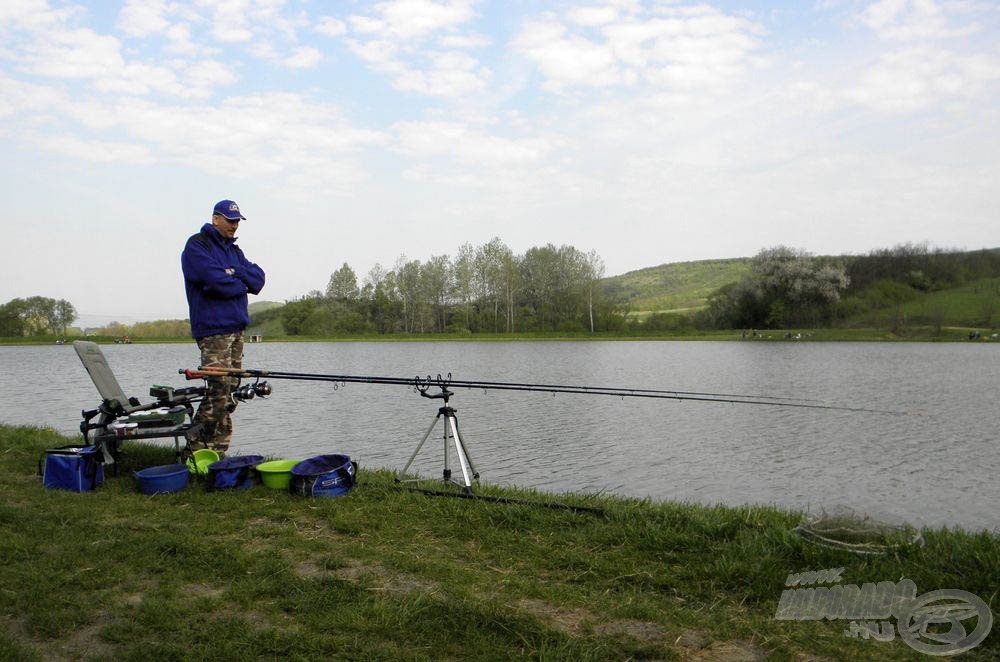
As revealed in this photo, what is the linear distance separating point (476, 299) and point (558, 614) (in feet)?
252

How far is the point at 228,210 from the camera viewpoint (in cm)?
697

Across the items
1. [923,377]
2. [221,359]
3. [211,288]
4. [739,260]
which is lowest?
[923,377]

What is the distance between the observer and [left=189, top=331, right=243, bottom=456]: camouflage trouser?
691 cm

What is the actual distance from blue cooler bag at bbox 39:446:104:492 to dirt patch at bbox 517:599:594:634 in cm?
450

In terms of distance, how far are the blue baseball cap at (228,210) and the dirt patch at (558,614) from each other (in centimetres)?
510

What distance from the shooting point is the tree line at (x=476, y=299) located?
7594cm

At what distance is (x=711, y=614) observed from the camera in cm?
349

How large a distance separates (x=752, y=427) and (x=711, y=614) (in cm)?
1198

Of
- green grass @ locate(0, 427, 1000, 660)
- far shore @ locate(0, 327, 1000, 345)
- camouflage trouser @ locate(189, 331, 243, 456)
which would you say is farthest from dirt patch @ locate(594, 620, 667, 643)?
far shore @ locate(0, 327, 1000, 345)

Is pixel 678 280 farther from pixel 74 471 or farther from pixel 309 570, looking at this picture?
pixel 309 570

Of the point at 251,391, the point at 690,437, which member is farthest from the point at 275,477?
the point at 690,437

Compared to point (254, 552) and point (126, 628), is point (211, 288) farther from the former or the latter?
point (126, 628)

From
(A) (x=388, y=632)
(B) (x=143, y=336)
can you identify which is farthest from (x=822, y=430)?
(B) (x=143, y=336)

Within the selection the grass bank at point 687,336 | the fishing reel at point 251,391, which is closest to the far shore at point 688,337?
the grass bank at point 687,336
